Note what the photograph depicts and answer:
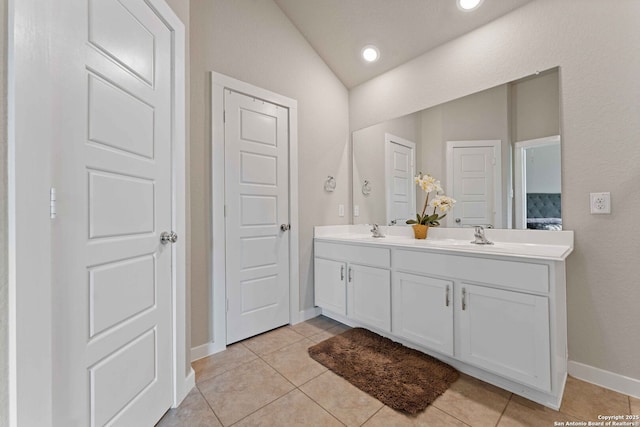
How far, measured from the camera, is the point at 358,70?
9.27 feet

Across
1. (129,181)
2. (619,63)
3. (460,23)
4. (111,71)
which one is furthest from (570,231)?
(111,71)

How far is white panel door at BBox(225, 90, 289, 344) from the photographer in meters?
2.18

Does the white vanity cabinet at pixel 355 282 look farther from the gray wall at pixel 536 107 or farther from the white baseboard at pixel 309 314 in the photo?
the gray wall at pixel 536 107

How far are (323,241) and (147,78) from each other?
6.03 ft

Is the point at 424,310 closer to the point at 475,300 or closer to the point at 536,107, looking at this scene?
the point at 475,300

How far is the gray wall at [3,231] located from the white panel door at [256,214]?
58.8 inches

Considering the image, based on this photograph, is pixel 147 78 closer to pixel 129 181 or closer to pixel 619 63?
pixel 129 181

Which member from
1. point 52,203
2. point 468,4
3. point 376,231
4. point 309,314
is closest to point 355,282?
point 376,231

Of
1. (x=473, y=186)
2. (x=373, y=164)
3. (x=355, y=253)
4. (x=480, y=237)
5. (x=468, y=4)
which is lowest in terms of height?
(x=355, y=253)

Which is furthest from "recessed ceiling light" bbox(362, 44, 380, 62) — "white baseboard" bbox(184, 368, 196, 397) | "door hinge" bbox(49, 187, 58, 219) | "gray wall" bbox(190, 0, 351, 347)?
"white baseboard" bbox(184, 368, 196, 397)

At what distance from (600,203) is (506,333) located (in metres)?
0.96

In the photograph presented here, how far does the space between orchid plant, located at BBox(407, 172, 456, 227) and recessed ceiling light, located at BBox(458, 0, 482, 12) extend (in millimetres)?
1258

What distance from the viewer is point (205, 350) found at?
202 cm

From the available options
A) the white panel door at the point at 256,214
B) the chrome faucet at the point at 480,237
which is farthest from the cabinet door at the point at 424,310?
the white panel door at the point at 256,214
